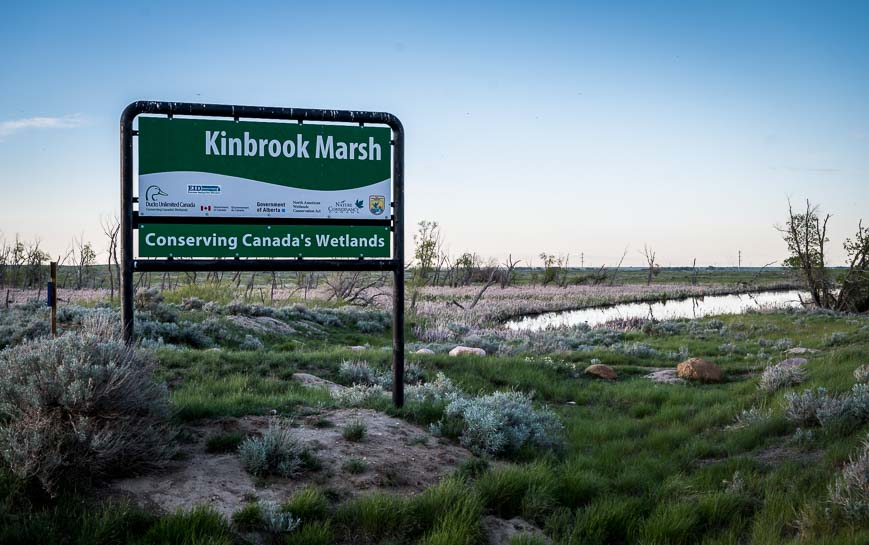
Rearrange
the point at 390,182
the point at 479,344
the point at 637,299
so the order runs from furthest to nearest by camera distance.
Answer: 1. the point at 637,299
2. the point at 479,344
3. the point at 390,182

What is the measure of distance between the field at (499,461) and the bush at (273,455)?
0.10m

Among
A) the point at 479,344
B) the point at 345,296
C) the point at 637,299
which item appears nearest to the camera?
the point at 479,344

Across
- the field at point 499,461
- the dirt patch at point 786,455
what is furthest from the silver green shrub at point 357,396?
the dirt patch at point 786,455

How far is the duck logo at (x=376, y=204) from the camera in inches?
326

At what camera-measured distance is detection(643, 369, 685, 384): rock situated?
13.2 meters

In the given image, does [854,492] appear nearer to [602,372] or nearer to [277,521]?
[277,521]

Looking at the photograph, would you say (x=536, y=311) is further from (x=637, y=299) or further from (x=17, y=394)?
(x=17, y=394)

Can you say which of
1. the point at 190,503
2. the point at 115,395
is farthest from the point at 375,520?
the point at 115,395

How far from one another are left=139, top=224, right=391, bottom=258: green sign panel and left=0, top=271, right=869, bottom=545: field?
4.15ft

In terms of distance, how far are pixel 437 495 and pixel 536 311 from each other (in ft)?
110

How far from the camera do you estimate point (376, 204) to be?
27.2 feet

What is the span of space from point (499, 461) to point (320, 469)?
192 cm

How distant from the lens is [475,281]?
67438 millimetres

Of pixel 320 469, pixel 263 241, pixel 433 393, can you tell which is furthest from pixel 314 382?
pixel 320 469
